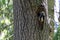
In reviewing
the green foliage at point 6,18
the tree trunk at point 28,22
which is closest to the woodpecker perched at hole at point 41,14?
the tree trunk at point 28,22

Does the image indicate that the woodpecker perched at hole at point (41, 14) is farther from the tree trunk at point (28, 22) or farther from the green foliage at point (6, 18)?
the green foliage at point (6, 18)

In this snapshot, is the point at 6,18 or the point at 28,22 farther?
the point at 6,18

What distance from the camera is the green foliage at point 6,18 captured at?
2.29 m

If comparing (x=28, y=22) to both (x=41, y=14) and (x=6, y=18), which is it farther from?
(x=6, y=18)

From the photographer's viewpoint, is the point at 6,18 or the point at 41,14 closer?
the point at 41,14

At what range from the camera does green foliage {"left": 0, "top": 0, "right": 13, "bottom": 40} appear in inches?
90.2

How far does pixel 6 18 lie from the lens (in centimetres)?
247

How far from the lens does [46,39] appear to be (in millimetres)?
1530

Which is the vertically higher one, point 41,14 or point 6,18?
point 41,14

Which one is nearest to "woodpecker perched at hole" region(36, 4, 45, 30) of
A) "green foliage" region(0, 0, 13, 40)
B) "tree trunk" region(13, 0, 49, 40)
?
"tree trunk" region(13, 0, 49, 40)

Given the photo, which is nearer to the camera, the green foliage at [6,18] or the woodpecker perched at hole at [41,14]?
the woodpecker perched at hole at [41,14]

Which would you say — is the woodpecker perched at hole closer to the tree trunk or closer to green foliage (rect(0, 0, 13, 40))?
the tree trunk

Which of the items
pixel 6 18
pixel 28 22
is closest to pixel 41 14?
pixel 28 22

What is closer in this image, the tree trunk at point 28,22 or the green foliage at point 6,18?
the tree trunk at point 28,22
